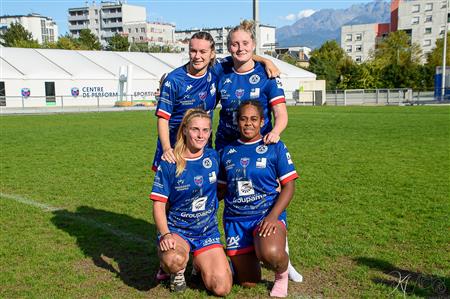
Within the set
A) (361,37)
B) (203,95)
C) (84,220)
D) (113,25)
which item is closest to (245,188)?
(203,95)

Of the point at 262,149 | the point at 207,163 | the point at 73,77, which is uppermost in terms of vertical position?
the point at 73,77

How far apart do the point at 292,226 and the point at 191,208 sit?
202cm

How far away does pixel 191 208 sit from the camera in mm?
4145

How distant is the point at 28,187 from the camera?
8.16 meters

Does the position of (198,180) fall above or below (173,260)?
above

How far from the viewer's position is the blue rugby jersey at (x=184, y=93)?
432cm

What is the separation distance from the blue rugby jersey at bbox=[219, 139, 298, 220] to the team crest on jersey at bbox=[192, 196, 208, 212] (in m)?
0.24

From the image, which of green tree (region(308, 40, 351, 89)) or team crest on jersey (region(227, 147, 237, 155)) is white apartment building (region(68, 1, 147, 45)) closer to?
green tree (region(308, 40, 351, 89))

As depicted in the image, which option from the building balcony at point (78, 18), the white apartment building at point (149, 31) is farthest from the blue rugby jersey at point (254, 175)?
the building balcony at point (78, 18)

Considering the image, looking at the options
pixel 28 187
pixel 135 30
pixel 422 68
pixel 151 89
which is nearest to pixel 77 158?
pixel 28 187

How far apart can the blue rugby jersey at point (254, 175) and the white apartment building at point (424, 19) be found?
102 m

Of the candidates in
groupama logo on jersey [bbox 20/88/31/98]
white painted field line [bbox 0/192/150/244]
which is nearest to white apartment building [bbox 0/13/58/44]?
groupama logo on jersey [bbox 20/88/31/98]

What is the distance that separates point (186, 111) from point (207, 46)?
2.02 ft

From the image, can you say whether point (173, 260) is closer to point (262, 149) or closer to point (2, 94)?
point (262, 149)
